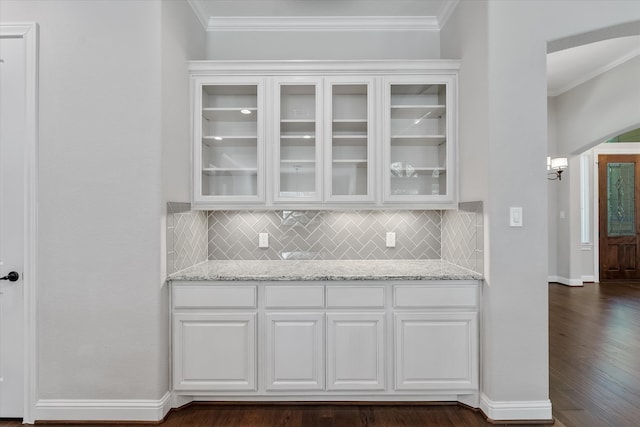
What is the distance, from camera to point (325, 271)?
272 cm

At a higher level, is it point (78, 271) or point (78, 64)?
point (78, 64)

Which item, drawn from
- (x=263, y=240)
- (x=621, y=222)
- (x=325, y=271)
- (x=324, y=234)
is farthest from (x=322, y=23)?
(x=621, y=222)

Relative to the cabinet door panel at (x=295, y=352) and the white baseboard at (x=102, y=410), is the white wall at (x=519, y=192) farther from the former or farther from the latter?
the white baseboard at (x=102, y=410)

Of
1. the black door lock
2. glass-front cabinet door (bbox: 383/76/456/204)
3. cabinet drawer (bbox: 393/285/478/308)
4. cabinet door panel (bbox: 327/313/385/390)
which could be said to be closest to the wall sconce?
glass-front cabinet door (bbox: 383/76/456/204)

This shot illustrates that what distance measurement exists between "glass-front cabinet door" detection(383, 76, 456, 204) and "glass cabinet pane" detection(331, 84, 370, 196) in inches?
6.6

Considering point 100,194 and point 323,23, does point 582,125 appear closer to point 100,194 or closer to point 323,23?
point 323,23

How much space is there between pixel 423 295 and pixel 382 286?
0.28 metres

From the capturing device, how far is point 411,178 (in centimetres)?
293

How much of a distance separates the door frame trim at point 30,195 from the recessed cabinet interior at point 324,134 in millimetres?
980

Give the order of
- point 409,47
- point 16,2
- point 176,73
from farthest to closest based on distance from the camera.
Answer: point 409,47 < point 176,73 < point 16,2

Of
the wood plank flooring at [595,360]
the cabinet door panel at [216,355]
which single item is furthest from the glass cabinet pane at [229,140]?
the wood plank flooring at [595,360]

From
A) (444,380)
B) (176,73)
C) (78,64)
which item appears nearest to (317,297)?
(444,380)

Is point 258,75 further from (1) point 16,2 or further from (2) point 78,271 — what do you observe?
(2) point 78,271

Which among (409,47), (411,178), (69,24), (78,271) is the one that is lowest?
(78,271)
